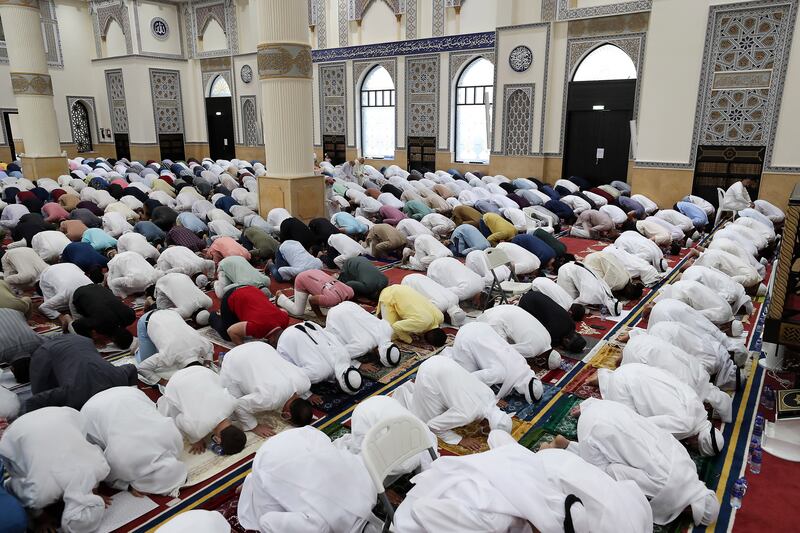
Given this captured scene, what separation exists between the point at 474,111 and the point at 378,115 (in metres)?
2.01

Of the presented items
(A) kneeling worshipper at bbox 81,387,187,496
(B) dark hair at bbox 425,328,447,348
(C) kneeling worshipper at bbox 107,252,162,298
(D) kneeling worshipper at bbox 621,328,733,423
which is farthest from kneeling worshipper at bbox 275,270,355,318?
(D) kneeling worshipper at bbox 621,328,733,423

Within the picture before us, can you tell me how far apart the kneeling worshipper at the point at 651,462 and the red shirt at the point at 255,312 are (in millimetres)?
1695

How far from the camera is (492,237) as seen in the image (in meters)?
5.09

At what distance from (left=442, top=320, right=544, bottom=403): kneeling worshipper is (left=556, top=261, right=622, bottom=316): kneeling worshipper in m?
1.27

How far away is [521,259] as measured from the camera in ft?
13.9

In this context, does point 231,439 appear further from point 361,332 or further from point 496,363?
point 496,363

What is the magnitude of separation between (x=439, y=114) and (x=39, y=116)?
6112mm

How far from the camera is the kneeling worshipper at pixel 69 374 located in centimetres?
212

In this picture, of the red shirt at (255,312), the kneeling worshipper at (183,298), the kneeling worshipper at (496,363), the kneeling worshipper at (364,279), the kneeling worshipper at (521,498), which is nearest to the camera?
the kneeling worshipper at (521,498)

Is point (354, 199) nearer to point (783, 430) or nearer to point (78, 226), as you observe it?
point (78, 226)

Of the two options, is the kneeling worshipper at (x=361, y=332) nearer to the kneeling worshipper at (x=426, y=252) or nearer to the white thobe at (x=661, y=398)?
the white thobe at (x=661, y=398)

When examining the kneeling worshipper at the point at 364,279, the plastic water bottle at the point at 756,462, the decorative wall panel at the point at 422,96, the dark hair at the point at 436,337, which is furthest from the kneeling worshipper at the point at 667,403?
the decorative wall panel at the point at 422,96

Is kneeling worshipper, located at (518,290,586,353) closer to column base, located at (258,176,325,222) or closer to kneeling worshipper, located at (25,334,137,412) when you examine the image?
kneeling worshipper, located at (25,334,137,412)

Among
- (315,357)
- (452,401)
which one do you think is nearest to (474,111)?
(315,357)
